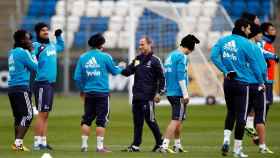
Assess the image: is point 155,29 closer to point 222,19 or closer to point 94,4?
point 222,19

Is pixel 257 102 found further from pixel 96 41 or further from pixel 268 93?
pixel 96 41

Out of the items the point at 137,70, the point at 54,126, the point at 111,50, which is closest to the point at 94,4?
the point at 111,50

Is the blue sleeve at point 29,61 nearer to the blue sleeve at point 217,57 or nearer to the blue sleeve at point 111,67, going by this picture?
the blue sleeve at point 111,67

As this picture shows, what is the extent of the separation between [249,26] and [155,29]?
65.7ft

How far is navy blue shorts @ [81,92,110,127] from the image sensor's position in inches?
717

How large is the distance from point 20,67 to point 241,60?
408 cm

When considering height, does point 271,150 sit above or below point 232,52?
below

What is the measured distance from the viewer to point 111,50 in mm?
44656

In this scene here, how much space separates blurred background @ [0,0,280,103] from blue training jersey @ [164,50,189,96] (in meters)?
16.0

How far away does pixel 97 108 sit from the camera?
18.2 metres

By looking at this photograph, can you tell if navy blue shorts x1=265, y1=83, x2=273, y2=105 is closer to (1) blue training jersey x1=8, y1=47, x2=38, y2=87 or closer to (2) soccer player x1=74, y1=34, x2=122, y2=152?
(2) soccer player x1=74, y1=34, x2=122, y2=152

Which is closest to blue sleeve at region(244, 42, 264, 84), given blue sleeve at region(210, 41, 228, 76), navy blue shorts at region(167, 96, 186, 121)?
blue sleeve at region(210, 41, 228, 76)

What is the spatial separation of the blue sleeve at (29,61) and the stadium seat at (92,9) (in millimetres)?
29611

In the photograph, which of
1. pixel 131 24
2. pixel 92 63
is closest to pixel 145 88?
pixel 92 63
